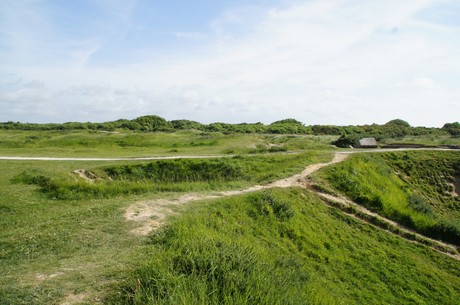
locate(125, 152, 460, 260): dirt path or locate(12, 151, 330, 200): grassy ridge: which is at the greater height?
Answer: locate(12, 151, 330, 200): grassy ridge

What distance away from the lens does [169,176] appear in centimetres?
2047

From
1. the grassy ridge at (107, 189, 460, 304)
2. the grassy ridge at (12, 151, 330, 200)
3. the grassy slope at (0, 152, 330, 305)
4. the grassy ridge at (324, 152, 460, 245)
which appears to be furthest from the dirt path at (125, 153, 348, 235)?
the grassy ridge at (324, 152, 460, 245)

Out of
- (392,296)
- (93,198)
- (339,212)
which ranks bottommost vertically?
Answer: (392,296)

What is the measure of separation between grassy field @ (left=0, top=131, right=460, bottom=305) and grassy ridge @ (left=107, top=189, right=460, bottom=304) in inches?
1.4

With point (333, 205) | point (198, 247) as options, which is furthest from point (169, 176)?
point (198, 247)

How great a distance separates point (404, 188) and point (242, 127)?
46.5 meters

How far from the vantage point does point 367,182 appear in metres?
20.5

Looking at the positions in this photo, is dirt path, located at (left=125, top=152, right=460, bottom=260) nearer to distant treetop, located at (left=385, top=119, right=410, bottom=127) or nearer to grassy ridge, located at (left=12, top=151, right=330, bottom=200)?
grassy ridge, located at (left=12, top=151, right=330, bottom=200)

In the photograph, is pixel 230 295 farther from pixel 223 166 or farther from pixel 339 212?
pixel 223 166

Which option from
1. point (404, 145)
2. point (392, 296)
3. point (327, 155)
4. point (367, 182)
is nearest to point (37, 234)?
point (392, 296)

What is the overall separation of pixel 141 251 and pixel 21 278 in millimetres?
2203

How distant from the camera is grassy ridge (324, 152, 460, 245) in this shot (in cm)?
1791

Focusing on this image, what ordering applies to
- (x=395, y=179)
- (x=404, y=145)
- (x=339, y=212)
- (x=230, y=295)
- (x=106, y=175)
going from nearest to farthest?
(x=230, y=295)
(x=339, y=212)
(x=106, y=175)
(x=395, y=179)
(x=404, y=145)

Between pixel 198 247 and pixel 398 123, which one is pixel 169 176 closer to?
pixel 198 247
